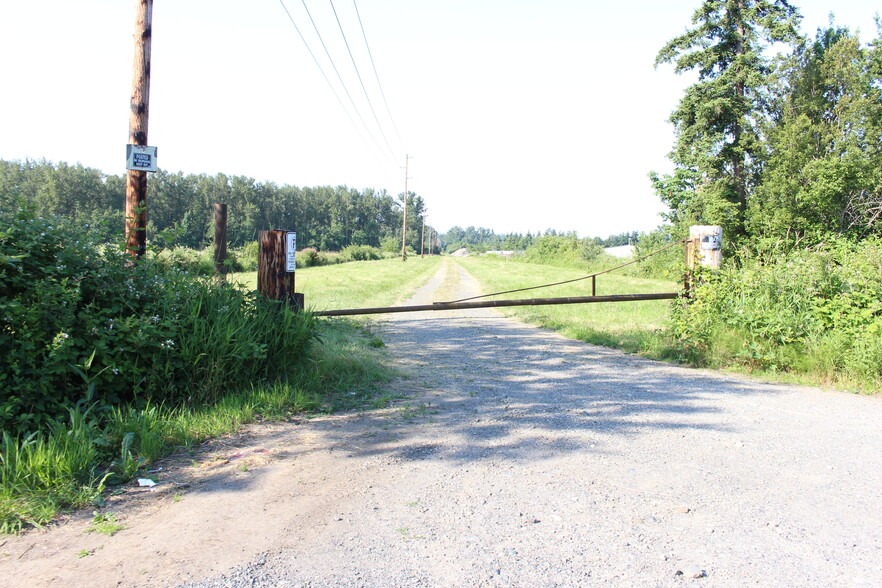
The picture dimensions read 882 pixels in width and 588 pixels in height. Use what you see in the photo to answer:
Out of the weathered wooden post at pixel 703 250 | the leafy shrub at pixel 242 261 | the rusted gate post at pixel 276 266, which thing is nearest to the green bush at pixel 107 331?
the rusted gate post at pixel 276 266

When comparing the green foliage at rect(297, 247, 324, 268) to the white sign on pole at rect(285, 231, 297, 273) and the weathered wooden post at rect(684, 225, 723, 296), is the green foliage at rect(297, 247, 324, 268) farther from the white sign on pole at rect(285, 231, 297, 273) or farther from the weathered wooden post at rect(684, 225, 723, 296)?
the white sign on pole at rect(285, 231, 297, 273)

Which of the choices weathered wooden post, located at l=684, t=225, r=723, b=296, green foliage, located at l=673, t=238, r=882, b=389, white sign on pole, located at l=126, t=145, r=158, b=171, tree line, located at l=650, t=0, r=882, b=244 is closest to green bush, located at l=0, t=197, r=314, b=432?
white sign on pole, located at l=126, t=145, r=158, b=171

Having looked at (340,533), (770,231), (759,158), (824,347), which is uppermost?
(759,158)

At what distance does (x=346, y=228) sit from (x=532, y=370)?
355ft

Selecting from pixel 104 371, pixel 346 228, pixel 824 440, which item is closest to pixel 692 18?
pixel 824 440

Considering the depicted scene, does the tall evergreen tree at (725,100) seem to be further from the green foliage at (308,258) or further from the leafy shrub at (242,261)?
the green foliage at (308,258)

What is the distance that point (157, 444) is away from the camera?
378 centimetres

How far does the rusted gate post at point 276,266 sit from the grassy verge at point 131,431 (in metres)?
0.69

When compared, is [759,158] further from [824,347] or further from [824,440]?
[824,440]

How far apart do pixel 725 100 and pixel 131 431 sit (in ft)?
92.6

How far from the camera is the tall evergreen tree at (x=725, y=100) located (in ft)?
83.9

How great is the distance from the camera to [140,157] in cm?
636

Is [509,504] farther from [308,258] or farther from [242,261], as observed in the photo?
[308,258]

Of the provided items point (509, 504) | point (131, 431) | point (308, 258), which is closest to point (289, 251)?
point (131, 431)
